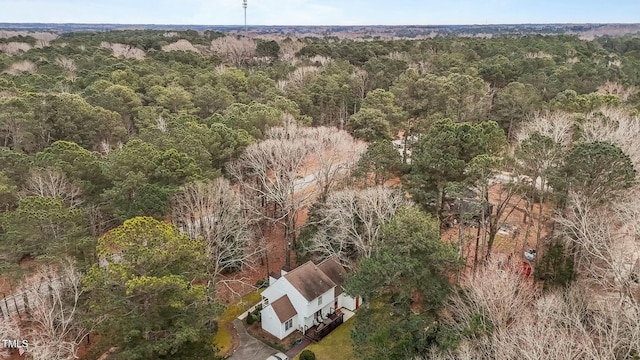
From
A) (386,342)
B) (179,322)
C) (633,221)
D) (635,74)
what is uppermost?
(635,74)

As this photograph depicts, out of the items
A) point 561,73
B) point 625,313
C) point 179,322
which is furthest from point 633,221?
point 561,73

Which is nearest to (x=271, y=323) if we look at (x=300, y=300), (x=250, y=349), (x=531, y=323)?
(x=250, y=349)

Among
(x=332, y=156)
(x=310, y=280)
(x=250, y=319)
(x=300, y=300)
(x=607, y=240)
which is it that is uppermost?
(x=332, y=156)

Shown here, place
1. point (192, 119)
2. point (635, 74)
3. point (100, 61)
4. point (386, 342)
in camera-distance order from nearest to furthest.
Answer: point (386, 342) → point (192, 119) → point (635, 74) → point (100, 61)

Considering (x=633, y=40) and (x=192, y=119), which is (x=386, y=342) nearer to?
(x=192, y=119)

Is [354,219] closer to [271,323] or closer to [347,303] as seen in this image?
[347,303]

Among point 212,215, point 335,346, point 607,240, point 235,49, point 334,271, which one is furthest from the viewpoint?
point 235,49

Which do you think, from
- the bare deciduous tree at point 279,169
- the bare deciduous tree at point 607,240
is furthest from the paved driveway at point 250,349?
the bare deciduous tree at point 607,240

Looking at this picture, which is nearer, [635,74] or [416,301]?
[416,301]
